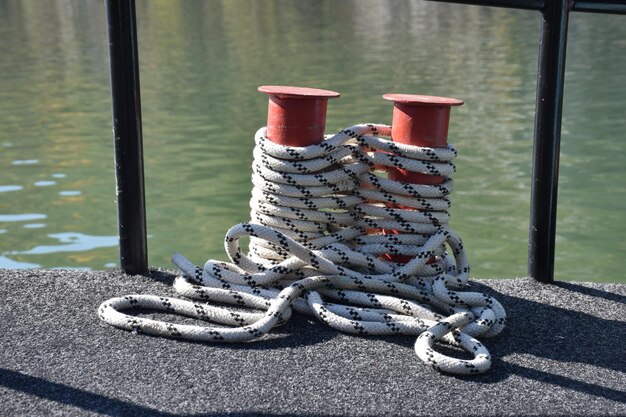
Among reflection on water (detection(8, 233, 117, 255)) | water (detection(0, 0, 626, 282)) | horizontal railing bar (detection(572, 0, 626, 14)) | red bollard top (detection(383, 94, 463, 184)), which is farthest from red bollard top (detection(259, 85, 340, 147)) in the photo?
reflection on water (detection(8, 233, 117, 255))

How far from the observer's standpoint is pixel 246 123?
10.6 metres

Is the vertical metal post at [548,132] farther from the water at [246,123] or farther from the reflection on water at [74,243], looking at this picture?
the reflection on water at [74,243]

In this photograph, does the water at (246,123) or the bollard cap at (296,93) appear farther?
the water at (246,123)

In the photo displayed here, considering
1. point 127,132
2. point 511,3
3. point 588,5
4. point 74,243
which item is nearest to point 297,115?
point 127,132

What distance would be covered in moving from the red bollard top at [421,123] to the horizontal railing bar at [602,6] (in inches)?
21.6

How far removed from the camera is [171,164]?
28.7 feet

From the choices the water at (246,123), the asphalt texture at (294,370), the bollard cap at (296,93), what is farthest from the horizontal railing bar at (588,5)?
the water at (246,123)

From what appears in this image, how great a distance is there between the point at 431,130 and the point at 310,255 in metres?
0.61

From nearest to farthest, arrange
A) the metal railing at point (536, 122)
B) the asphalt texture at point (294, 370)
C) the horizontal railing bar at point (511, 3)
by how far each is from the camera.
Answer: the asphalt texture at point (294, 370), the horizontal railing bar at point (511, 3), the metal railing at point (536, 122)

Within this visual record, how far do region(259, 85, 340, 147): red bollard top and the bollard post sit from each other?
24cm

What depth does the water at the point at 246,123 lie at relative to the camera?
6863 millimetres

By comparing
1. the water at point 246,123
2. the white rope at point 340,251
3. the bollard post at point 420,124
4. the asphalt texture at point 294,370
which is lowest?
the water at point 246,123

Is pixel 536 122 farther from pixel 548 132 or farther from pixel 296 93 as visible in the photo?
pixel 296 93

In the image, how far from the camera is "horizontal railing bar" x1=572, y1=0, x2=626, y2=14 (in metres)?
3.23
